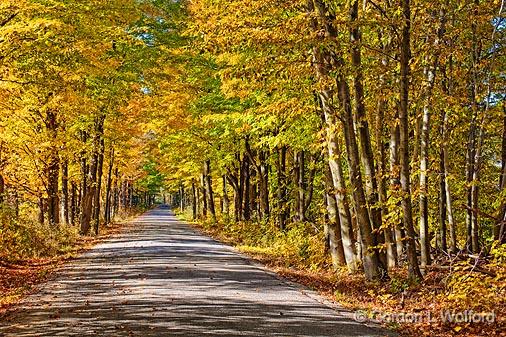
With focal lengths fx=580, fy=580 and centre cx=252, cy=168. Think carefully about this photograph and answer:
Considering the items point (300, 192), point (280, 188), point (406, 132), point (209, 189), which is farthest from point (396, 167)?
point (209, 189)

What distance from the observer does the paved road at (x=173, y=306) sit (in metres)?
8.54

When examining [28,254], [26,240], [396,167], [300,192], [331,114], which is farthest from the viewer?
[300,192]

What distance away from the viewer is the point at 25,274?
14.8 metres

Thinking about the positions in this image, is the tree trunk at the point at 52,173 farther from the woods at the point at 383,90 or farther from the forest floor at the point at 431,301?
the forest floor at the point at 431,301

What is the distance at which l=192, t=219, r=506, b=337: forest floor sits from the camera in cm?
875

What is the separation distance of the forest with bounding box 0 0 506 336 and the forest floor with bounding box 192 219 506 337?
0.20ft

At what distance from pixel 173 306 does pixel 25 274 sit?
633cm

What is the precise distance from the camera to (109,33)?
1955 centimetres

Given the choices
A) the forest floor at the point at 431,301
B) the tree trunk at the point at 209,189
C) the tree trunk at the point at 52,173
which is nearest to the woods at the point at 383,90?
the forest floor at the point at 431,301

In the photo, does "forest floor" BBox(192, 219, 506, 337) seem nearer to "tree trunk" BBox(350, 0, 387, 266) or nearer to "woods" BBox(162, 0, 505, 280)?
"woods" BBox(162, 0, 505, 280)

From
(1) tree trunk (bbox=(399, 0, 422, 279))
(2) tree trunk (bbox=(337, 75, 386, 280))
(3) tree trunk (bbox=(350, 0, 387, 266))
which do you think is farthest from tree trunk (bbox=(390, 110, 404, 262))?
(2) tree trunk (bbox=(337, 75, 386, 280))

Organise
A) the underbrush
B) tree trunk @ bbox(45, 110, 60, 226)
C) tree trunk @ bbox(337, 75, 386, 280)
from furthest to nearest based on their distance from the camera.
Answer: tree trunk @ bbox(45, 110, 60, 226) < the underbrush < tree trunk @ bbox(337, 75, 386, 280)

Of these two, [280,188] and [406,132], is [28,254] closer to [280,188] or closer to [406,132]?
[406,132]

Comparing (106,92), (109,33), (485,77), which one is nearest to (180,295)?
(485,77)
